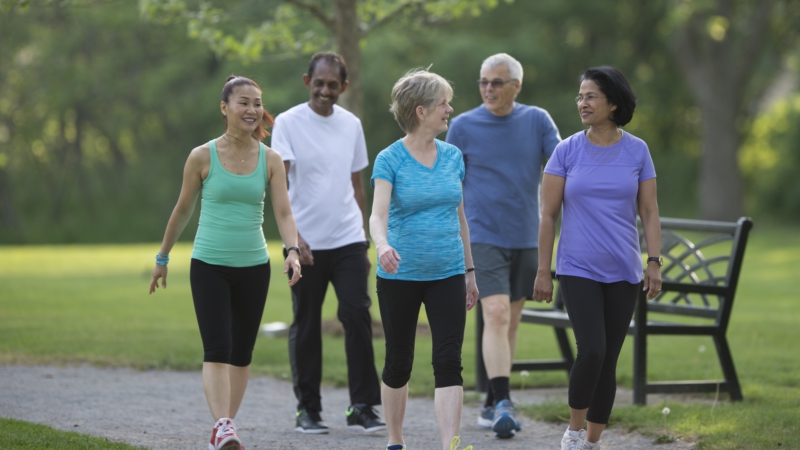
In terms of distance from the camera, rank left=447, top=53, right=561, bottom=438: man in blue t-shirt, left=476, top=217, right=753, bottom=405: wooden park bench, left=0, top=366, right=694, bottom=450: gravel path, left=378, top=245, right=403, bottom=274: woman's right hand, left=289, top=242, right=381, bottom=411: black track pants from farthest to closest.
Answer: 1. left=476, top=217, right=753, bottom=405: wooden park bench
2. left=447, top=53, right=561, bottom=438: man in blue t-shirt
3. left=289, top=242, right=381, bottom=411: black track pants
4. left=0, top=366, right=694, bottom=450: gravel path
5. left=378, top=245, right=403, bottom=274: woman's right hand

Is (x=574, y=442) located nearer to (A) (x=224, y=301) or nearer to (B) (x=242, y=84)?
(A) (x=224, y=301)

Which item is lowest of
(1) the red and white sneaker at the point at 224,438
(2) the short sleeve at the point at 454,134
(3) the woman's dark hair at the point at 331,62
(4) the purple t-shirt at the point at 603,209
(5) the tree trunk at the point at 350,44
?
(1) the red and white sneaker at the point at 224,438

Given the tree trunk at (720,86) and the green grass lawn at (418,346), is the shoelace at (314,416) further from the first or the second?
the tree trunk at (720,86)

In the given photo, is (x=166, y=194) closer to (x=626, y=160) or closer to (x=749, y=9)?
(x=749, y=9)

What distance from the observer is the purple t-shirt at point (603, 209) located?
497 cm

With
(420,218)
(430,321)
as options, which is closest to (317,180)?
(420,218)

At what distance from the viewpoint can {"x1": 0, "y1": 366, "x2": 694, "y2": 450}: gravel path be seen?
5.89 metres

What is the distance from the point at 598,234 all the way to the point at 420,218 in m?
0.88

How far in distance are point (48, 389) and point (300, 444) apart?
100 inches

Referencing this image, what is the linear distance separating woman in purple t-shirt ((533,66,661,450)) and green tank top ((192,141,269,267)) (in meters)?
1.52

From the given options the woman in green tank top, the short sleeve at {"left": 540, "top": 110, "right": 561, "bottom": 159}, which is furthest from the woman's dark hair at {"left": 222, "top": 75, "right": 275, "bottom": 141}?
the short sleeve at {"left": 540, "top": 110, "right": 561, "bottom": 159}

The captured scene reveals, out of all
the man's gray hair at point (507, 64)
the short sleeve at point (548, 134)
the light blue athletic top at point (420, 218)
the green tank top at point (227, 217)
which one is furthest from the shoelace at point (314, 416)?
the man's gray hair at point (507, 64)

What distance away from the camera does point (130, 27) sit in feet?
125

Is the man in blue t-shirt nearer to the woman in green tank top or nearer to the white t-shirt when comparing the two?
the white t-shirt
